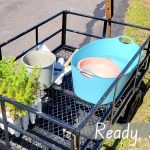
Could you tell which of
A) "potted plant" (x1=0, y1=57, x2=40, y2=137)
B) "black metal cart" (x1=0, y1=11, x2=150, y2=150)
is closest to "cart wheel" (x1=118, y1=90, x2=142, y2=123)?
"black metal cart" (x1=0, y1=11, x2=150, y2=150)

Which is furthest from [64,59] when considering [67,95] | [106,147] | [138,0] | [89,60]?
[138,0]

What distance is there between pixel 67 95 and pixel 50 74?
1.07 ft

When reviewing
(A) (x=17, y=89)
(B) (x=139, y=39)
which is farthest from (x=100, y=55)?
→ (B) (x=139, y=39)

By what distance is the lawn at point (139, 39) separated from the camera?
366 cm

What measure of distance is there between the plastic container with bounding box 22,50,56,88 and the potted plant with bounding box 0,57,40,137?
34 cm

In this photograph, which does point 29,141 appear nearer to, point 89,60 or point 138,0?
point 89,60

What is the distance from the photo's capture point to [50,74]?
3281 mm

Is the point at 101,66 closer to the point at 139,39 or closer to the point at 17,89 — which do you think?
the point at 17,89

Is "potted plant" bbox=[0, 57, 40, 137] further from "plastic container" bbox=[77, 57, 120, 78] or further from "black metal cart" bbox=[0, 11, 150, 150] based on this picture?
"plastic container" bbox=[77, 57, 120, 78]

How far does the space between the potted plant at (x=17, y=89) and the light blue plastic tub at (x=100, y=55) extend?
1.77ft

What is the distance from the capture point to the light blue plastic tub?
122 inches

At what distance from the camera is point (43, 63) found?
138 inches

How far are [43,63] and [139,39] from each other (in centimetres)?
313

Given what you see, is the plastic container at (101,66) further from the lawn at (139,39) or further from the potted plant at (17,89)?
the potted plant at (17,89)
